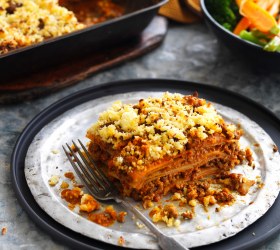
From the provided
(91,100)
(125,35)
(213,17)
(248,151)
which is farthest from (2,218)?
(213,17)

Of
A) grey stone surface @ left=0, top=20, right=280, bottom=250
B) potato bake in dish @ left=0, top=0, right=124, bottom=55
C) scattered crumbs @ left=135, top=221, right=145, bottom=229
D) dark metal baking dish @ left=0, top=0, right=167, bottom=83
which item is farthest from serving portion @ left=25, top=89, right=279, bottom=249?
potato bake in dish @ left=0, top=0, right=124, bottom=55

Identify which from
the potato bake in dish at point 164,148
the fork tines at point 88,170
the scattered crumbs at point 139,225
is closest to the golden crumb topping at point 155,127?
the potato bake in dish at point 164,148

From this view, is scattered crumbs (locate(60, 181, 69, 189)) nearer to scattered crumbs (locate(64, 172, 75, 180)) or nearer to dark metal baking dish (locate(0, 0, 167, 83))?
scattered crumbs (locate(64, 172, 75, 180))

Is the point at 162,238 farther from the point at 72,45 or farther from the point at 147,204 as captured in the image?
the point at 72,45

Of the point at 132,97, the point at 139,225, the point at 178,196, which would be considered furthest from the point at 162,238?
the point at 132,97

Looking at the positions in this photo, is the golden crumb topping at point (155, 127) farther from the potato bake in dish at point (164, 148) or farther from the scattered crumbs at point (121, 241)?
the scattered crumbs at point (121, 241)

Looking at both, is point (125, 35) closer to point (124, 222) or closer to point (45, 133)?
point (45, 133)
